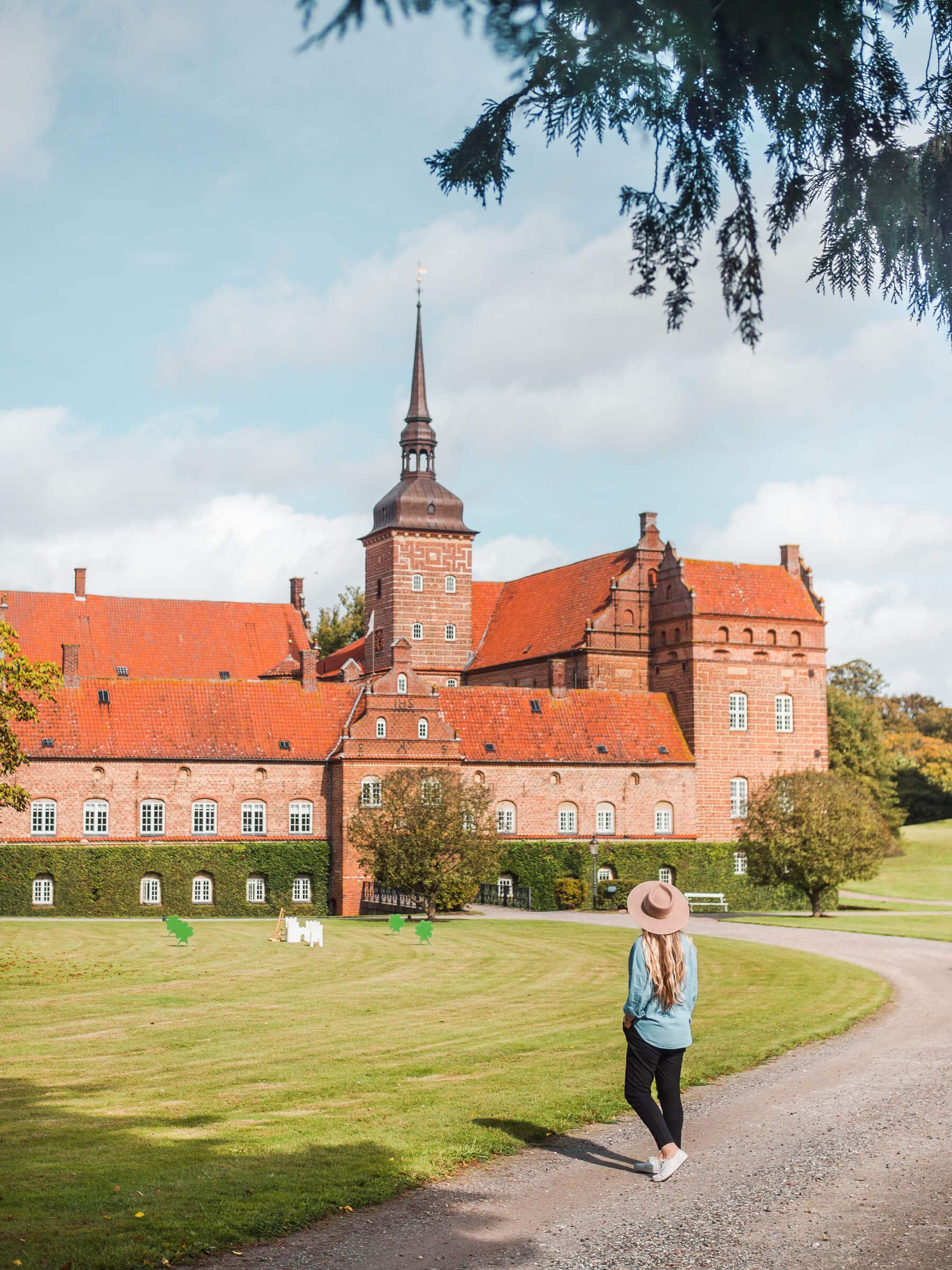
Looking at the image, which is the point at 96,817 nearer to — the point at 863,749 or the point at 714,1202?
the point at 714,1202

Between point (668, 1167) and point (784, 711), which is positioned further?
point (784, 711)

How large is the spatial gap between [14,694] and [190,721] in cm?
2274

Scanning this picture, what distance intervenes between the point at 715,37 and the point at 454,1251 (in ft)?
21.6

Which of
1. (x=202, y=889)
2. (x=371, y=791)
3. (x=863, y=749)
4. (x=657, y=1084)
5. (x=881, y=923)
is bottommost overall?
(x=881, y=923)

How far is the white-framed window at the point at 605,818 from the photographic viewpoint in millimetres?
55844

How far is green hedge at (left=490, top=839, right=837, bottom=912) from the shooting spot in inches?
2085

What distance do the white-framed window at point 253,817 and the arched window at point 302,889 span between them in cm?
226

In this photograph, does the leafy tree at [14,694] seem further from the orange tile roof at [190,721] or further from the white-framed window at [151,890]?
the orange tile roof at [190,721]

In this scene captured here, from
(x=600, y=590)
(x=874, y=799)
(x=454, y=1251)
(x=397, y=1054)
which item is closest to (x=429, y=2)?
(x=454, y=1251)

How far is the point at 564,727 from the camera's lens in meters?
56.8

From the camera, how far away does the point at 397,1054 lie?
52.8ft

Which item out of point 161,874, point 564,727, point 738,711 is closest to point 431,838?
point 161,874

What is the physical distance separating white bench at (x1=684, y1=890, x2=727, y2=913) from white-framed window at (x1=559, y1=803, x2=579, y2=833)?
A: 5.06 metres

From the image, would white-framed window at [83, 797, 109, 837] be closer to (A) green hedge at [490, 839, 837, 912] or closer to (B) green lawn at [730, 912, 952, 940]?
(A) green hedge at [490, 839, 837, 912]
